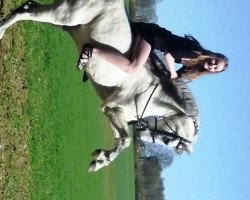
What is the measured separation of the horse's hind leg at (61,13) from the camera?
6.50m

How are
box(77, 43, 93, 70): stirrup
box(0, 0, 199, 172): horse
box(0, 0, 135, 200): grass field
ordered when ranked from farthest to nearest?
box(0, 0, 135, 200): grass field < box(0, 0, 199, 172): horse < box(77, 43, 93, 70): stirrup

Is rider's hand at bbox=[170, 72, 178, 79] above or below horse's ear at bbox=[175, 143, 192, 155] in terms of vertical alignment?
above

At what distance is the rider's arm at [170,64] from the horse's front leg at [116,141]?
2.50 ft

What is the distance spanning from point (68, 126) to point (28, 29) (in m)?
5.22

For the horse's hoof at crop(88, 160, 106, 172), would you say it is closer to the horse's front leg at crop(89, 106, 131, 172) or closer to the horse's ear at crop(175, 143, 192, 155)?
the horse's front leg at crop(89, 106, 131, 172)

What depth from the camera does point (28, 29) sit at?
42.1 feet

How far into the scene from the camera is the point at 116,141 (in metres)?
6.66

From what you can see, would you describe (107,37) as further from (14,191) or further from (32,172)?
(32,172)

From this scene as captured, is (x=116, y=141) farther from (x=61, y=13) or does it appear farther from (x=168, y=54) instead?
(x=61, y=13)

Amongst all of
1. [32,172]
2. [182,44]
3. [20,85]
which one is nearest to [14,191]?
[32,172]

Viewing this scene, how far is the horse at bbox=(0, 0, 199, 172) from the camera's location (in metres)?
6.50

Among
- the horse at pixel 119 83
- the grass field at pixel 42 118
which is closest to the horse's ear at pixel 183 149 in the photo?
the horse at pixel 119 83

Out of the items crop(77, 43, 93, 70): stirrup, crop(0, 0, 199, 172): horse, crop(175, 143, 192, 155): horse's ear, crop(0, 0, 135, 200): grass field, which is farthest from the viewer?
crop(0, 0, 135, 200): grass field

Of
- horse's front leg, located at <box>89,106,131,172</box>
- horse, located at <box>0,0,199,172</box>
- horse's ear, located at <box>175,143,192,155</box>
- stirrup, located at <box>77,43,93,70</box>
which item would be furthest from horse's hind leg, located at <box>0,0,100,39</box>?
horse's ear, located at <box>175,143,192,155</box>
